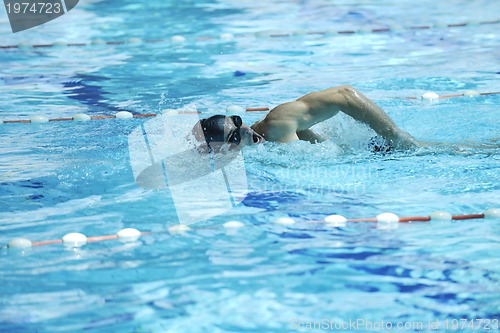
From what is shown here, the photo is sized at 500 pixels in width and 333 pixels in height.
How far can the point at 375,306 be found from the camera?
269cm

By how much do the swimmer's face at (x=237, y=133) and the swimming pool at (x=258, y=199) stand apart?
0.13 meters

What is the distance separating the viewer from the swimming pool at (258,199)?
2.72 meters

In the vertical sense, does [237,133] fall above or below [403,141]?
above

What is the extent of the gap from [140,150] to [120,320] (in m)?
2.18

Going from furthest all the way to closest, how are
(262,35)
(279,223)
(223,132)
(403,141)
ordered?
(262,35), (403,141), (223,132), (279,223)

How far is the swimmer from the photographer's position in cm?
416

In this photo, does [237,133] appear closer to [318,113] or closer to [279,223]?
[318,113]

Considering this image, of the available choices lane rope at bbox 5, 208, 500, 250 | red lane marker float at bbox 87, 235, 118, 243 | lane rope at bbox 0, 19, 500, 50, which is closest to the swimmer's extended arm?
lane rope at bbox 5, 208, 500, 250

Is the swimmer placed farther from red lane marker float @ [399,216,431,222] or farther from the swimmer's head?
red lane marker float @ [399,216,431,222]

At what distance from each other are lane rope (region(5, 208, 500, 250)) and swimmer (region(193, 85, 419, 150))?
791 mm

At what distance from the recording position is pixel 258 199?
12.6ft

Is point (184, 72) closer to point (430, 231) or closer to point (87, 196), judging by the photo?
point (87, 196)

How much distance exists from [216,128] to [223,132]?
4 cm

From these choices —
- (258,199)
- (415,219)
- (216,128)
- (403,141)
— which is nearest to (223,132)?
(216,128)
